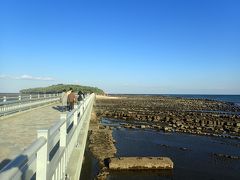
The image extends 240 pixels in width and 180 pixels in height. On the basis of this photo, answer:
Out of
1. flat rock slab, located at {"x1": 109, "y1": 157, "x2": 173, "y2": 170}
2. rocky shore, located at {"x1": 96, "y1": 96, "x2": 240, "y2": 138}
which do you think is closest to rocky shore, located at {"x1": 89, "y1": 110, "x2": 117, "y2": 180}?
flat rock slab, located at {"x1": 109, "y1": 157, "x2": 173, "y2": 170}

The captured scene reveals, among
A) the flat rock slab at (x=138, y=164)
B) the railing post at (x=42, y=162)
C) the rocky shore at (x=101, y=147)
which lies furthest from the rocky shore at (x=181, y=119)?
the railing post at (x=42, y=162)

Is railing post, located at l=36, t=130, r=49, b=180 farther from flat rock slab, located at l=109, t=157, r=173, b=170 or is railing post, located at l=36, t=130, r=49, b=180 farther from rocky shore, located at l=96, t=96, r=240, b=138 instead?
rocky shore, located at l=96, t=96, r=240, b=138

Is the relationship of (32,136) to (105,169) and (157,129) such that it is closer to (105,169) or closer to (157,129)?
(105,169)

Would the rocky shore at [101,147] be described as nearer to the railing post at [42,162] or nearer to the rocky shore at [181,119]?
the railing post at [42,162]

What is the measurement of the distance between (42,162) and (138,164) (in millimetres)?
10205

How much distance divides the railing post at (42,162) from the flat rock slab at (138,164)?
32.0 ft

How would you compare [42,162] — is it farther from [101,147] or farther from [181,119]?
[181,119]

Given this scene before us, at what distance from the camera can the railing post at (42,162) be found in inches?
165

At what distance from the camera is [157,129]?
3042cm

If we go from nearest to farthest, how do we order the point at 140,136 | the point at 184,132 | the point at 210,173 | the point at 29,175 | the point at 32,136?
the point at 29,175, the point at 32,136, the point at 210,173, the point at 140,136, the point at 184,132

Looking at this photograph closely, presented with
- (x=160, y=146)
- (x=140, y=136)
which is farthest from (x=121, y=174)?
(x=140, y=136)

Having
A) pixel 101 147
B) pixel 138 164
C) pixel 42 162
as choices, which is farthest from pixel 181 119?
pixel 42 162

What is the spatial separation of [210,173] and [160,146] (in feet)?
21.1

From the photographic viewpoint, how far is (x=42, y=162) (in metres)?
4.26
